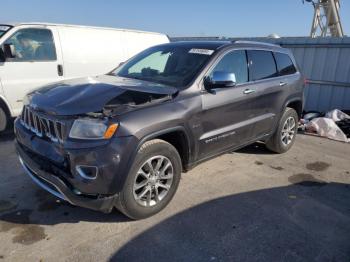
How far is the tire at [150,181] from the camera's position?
10.2 feet

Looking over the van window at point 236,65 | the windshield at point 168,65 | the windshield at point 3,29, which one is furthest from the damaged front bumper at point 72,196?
the windshield at point 3,29

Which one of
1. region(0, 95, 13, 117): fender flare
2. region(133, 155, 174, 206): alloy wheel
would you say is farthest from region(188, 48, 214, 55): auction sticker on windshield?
region(0, 95, 13, 117): fender flare

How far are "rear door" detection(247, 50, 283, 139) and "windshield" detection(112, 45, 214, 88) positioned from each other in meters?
0.91

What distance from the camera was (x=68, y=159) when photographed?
9.48 ft

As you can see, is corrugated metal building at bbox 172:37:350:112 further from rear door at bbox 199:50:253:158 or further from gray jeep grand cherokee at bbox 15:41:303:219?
rear door at bbox 199:50:253:158

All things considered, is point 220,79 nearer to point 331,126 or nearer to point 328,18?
point 331,126

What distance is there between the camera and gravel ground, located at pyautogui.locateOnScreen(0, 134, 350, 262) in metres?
2.89

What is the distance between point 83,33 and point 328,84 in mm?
6289

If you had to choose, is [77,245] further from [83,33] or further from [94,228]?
[83,33]

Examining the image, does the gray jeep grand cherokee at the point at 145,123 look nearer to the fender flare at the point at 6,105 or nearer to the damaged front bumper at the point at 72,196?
the damaged front bumper at the point at 72,196

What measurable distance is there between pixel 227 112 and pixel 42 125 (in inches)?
84.7

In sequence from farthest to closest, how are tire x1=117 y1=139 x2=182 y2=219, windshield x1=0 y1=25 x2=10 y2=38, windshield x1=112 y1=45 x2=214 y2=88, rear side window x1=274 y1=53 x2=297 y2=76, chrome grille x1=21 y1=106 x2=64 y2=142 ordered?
windshield x1=0 y1=25 x2=10 y2=38, rear side window x1=274 y1=53 x2=297 y2=76, windshield x1=112 y1=45 x2=214 y2=88, tire x1=117 y1=139 x2=182 y2=219, chrome grille x1=21 y1=106 x2=64 y2=142

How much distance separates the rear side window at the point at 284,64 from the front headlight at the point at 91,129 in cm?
340

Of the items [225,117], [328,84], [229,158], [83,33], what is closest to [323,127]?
[328,84]
